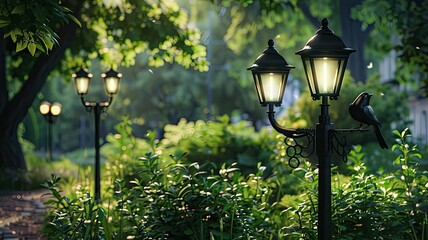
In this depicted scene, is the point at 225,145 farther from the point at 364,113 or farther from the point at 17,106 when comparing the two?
the point at 364,113

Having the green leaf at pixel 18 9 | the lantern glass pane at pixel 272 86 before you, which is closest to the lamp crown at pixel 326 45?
the lantern glass pane at pixel 272 86

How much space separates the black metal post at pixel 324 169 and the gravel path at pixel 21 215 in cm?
372

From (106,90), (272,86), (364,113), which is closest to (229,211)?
(272,86)

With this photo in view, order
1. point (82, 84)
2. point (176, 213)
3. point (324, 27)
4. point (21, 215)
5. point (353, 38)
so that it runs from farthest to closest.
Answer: point (353, 38)
point (82, 84)
point (21, 215)
point (176, 213)
point (324, 27)

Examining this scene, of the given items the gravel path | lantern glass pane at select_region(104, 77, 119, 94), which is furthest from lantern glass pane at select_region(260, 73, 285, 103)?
lantern glass pane at select_region(104, 77, 119, 94)

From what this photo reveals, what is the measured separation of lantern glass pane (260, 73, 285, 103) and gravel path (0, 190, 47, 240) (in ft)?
10.8

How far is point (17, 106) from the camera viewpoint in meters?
18.7

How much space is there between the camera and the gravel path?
1101 cm

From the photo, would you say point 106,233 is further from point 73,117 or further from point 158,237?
point 73,117

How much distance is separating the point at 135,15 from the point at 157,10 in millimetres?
872

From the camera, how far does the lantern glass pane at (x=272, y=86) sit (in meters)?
7.72

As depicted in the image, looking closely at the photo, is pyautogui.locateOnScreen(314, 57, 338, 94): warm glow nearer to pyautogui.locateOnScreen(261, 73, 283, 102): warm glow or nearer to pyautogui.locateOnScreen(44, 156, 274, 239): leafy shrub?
pyautogui.locateOnScreen(261, 73, 283, 102): warm glow

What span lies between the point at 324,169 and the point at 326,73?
87 cm

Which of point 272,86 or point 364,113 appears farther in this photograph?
point 272,86
